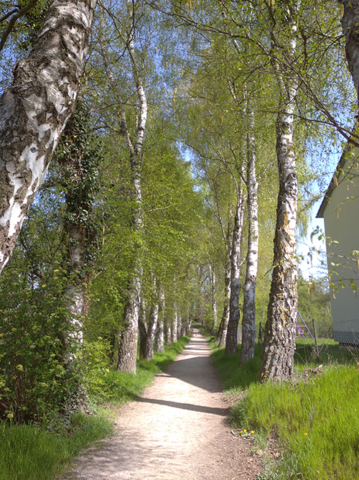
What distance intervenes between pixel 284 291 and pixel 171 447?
129 inches

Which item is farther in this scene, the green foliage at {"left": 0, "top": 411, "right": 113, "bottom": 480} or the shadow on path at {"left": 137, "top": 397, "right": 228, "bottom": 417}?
the shadow on path at {"left": 137, "top": 397, "right": 228, "bottom": 417}

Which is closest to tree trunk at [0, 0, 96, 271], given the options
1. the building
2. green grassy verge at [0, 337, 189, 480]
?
green grassy verge at [0, 337, 189, 480]

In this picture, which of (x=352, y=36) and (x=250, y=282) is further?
(x=250, y=282)

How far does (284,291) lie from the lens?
614cm

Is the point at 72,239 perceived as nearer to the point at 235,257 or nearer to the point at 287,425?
the point at 287,425

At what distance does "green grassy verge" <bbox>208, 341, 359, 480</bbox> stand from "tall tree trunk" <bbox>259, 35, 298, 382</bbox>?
39cm

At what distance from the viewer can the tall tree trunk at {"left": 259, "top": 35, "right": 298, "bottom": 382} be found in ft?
19.7

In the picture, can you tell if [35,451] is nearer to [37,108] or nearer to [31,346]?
[31,346]

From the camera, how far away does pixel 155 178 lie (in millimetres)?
9039

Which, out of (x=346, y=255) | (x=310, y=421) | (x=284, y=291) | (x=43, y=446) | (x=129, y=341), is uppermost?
(x=346, y=255)

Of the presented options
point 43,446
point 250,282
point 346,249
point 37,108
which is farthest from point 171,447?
point 346,249

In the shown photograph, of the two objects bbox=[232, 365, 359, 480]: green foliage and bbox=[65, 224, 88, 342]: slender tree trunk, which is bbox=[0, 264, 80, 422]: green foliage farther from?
bbox=[232, 365, 359, 480]: green foliage

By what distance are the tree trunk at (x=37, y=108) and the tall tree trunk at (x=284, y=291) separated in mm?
4448

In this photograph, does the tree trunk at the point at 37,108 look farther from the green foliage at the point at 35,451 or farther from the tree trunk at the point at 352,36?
the green foliage at the point at 35,451
